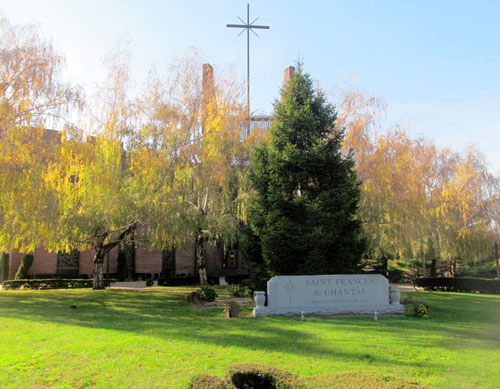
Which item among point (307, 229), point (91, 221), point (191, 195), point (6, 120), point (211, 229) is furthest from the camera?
point (211, 229)

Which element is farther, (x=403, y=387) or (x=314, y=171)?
(x=314, y=171)

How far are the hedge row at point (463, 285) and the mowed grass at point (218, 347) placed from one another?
13284 millimetres

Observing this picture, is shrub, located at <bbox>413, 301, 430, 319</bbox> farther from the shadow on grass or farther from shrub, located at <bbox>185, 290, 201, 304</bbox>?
shrub, located at <bbox>185, 290, 201, 304</bbox>

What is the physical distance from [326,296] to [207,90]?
1152 cm

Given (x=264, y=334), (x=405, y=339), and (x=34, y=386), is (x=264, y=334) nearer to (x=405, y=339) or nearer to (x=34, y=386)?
(x=405, y=339)

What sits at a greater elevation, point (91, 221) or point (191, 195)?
point (191, 195)

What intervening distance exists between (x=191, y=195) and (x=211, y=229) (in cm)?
326

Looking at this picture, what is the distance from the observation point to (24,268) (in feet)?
86.2

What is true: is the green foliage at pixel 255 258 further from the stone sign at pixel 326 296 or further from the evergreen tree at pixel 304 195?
the stone sign at pixel 326 296

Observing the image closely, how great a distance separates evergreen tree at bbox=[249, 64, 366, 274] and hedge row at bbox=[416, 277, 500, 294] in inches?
542

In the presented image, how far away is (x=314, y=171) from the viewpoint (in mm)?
15195

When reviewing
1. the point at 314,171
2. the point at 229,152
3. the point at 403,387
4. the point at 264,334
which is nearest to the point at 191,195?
the point at 229,152

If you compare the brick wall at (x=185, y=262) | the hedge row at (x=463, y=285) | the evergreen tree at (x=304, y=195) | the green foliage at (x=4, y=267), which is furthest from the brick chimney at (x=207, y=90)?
the green foliage at (x=4, y=267)

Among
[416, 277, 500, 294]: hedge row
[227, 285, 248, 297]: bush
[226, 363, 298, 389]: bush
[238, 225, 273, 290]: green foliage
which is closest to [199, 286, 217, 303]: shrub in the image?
[238, 225, 273, 290]: green foliage
